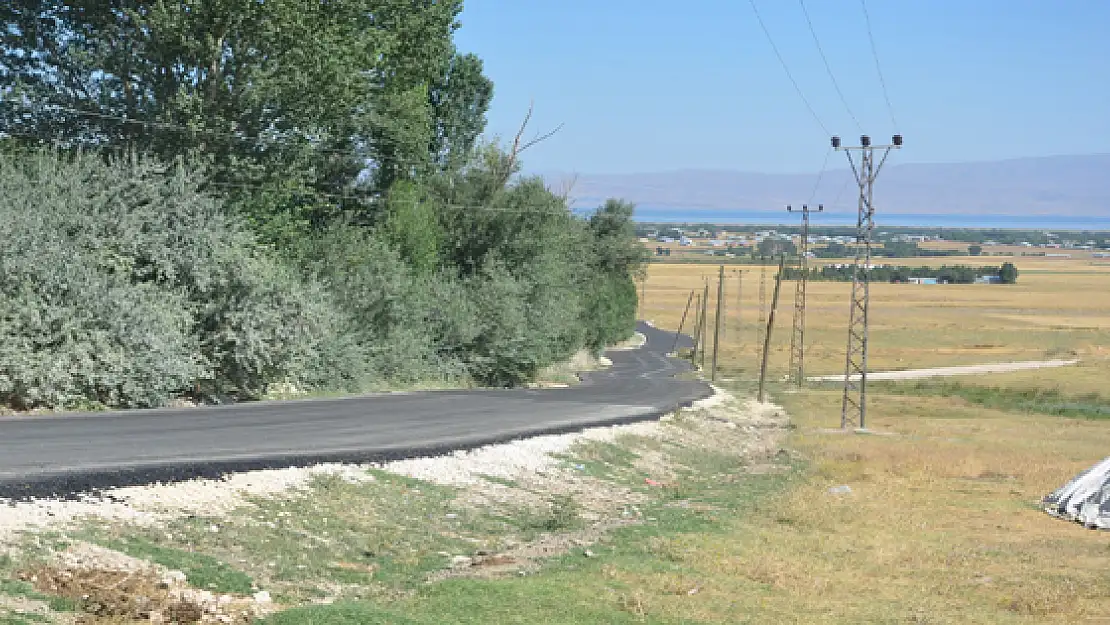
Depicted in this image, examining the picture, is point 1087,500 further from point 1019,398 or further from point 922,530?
point 1019,398

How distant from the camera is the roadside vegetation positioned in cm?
2861

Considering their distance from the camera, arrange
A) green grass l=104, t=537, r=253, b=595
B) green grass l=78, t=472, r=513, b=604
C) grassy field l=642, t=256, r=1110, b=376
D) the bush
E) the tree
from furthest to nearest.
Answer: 1. grassy field l=642, t=256, r=1110, b=376
2. the tree
3. the bush
4. green grass l=78, t=472, r=513, b=604
5. green grass l=104, t=537, r=253, b=595

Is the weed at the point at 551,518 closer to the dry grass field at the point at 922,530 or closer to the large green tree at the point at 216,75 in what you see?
the dry grass field at the point at 922,530

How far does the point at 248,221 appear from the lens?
124ft

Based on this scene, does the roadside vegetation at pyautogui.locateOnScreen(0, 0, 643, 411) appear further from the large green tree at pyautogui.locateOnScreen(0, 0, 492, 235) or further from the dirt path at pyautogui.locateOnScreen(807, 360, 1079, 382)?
the dirt path at pyautogui.locateOnScreen(807, 360, 1079, 382)

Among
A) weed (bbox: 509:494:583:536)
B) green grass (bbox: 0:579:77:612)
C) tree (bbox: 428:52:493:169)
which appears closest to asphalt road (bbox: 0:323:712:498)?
weed (bbox: 509:494:583:536)

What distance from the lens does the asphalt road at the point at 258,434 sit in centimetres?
1658

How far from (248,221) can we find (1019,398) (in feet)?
196

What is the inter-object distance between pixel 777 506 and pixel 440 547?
10.4 meters

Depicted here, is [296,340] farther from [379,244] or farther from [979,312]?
[979,312]

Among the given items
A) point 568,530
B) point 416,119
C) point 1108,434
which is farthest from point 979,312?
point 568,530

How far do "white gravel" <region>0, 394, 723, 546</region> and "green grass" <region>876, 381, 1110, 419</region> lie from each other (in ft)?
180

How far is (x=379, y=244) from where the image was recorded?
46812 mm

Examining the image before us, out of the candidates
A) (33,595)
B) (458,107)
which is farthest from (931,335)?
(33,595)
